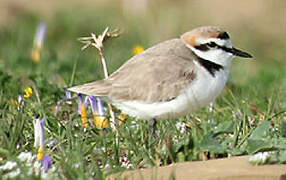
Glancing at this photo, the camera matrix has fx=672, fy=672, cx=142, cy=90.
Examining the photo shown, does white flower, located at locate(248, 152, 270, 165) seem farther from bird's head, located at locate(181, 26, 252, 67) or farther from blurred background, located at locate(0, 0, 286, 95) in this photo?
blurred background, located at locate(0, 0, 286, 95)

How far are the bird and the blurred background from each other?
10.3ft

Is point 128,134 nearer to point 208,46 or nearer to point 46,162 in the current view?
point 46,162


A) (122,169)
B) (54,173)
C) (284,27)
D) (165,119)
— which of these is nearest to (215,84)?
(165,119)

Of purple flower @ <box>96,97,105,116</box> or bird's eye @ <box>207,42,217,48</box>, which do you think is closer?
bird's eye @ <box>207,42,217,48</box>

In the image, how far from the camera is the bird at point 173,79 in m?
4.71

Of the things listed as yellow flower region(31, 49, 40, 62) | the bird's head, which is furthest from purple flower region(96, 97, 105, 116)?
yellow flower region(31, 49, 40, 62)

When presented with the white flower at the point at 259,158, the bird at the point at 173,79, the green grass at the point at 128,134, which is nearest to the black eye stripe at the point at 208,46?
the bird at the point at 173,79

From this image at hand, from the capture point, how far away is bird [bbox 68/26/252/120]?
4.71 metres

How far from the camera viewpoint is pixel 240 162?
3.87 m

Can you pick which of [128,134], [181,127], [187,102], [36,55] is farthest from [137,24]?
[128,134]

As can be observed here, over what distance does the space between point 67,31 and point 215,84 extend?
20.3 ft

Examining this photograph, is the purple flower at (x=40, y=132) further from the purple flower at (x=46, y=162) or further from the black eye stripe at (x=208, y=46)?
the black eye stripe at (x=208, y=46)

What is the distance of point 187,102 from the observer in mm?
4676

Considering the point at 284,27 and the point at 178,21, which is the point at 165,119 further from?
the point at 284,27
